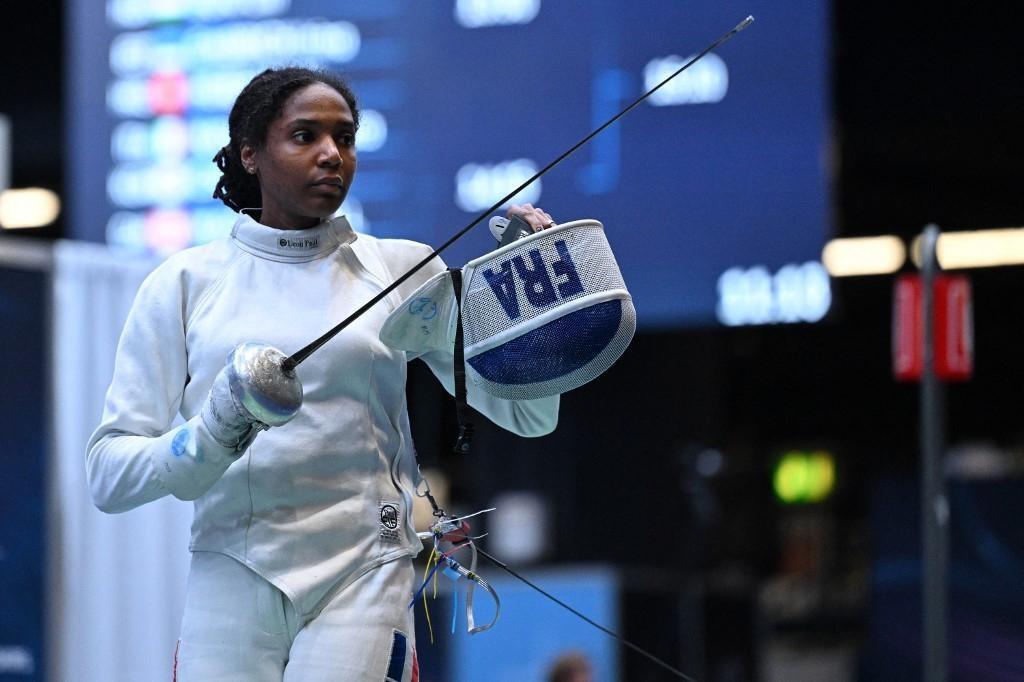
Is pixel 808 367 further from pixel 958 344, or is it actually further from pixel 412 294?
pixel 412 294

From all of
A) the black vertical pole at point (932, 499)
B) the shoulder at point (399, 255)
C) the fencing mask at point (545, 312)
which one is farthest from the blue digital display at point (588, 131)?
the fencing mask at point (545, 312)

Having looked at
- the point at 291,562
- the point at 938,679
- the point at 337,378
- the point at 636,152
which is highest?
the point at 636,152

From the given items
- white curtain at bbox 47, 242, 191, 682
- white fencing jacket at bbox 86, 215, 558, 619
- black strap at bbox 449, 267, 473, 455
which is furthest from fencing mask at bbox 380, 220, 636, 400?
white curtain at bbox 47, 242, 191, 682

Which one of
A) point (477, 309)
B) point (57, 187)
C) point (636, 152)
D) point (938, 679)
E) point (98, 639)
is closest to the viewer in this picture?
point (477, 309)

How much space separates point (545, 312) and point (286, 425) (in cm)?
33

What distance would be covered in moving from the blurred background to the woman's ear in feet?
1.31

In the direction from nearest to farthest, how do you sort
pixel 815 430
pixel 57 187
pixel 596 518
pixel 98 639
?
pixel 98 639 < pixel 596 518 < pixel 57 187 < pixel 815 430

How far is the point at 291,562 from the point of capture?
69.2 inches

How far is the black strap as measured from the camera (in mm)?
1787

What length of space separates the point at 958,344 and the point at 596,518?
347 cm

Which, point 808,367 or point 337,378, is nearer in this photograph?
point 337,378

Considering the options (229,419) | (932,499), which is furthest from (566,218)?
(229,419)

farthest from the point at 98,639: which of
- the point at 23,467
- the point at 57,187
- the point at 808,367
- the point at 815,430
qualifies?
the point at 815,430

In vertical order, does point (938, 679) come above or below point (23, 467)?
below
